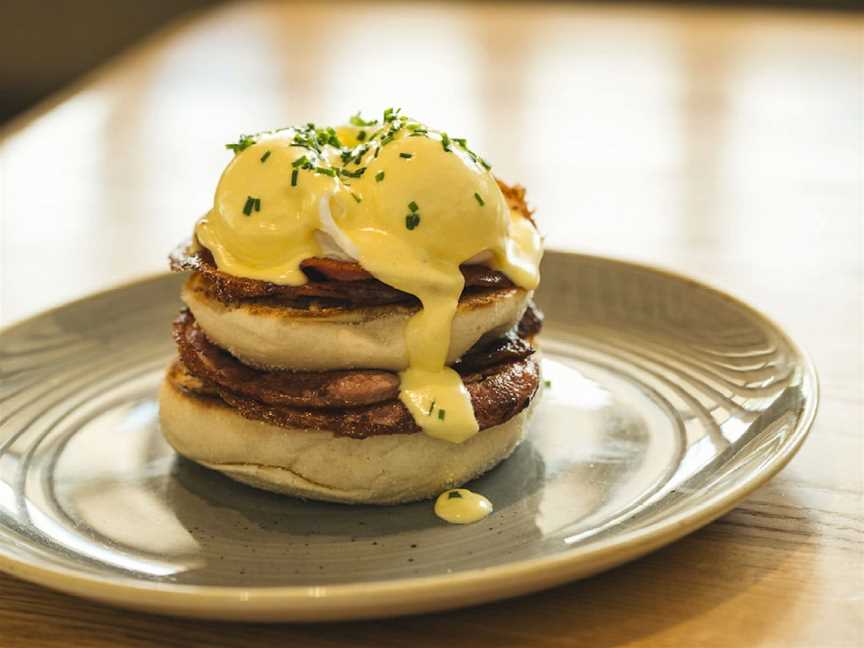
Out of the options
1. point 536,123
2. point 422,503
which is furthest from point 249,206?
point 536,123

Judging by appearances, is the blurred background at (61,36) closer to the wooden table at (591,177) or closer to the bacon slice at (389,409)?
the wooden table at (591,177)

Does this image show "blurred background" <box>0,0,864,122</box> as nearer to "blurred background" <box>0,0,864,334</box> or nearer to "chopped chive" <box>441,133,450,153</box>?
"blurred background" <box>0,0,864,334</box>

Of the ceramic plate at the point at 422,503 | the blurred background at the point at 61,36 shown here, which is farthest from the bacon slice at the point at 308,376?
the blurred background at the point at 61,36

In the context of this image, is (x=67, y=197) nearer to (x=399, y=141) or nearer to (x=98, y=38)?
(x=399, y=141)

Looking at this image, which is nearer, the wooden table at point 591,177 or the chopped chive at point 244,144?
the wooden table at point 591,177

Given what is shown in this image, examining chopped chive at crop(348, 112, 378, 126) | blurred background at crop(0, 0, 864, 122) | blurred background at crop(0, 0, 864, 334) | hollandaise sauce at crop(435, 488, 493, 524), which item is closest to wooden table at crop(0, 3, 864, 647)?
blurred background at crop(0, 0, 864, 334)

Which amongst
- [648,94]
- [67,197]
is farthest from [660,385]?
[648,94]

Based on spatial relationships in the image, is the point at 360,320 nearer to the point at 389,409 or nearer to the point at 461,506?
the point at 389,409
